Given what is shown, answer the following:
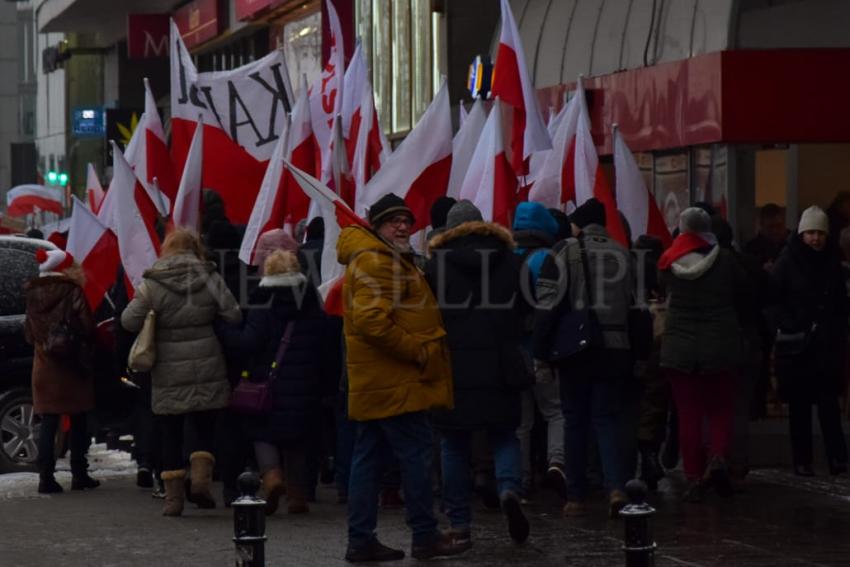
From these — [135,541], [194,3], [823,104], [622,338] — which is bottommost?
[135,541]

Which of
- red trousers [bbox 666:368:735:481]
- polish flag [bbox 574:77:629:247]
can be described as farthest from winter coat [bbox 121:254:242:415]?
polish flag [bbox 574:77:629:247]

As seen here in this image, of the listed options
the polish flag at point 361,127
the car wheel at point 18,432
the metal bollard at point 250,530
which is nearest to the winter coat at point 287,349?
the polish flag at point 361,127

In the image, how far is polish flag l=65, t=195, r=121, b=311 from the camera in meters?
16.6

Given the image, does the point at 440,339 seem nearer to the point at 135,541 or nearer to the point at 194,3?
the point at 135,541

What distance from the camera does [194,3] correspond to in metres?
42.6

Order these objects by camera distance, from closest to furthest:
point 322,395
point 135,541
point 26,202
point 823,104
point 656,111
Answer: point 135,541, point 322,395, point 823,104, point 656,111, point 26,202

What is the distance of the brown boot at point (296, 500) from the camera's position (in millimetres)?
13898

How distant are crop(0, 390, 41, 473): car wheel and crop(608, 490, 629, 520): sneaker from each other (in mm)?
6068

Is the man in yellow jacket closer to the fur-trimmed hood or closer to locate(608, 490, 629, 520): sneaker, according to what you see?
the fur-trimmed hood

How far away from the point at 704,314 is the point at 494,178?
1.95 metres

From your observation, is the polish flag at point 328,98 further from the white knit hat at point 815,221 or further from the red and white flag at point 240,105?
the white knit hat at point 815,221

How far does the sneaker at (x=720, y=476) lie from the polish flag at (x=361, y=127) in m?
3.69

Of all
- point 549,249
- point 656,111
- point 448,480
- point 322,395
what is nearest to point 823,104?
point 656,111

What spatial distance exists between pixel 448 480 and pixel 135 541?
6.32 feet
